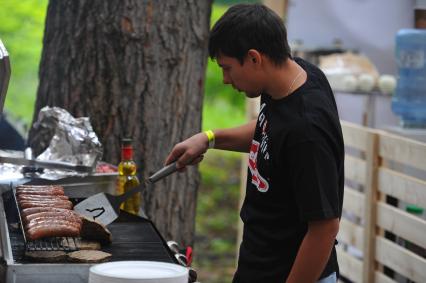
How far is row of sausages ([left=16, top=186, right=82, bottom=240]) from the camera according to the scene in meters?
3.04

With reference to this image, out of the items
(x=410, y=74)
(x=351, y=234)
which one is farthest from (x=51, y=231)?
(x=410, y=74)

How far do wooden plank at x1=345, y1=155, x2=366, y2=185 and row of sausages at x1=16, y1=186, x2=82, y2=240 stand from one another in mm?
2587

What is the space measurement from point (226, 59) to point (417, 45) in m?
3.96

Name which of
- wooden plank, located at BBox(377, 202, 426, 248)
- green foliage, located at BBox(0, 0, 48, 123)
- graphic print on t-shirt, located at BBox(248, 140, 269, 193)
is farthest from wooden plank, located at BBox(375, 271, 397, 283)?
green foliage, located at BBox(0, 0, 48, 123)

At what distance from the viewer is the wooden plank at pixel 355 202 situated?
579 centimetres

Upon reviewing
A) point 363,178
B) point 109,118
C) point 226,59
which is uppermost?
point 226,59

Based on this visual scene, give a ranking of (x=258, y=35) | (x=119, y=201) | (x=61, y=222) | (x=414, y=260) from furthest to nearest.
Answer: (x=414, y=260)
(x=119, y=201)
(x=61, y=222)
(x=258, y=35)

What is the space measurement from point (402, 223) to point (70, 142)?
2.02 metres

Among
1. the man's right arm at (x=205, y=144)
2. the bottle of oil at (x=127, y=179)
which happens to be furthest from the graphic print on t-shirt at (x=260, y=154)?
the bottle of oil at (x=127, y=179)

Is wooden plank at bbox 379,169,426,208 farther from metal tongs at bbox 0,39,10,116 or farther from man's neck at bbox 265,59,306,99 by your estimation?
metal tongs at bbox 0,39,10,116

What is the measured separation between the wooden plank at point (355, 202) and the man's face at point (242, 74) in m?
2.91

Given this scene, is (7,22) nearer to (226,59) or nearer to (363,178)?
(363,178)

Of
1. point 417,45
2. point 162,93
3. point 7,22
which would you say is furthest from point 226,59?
point 7,22

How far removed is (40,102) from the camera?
5.27 metres
